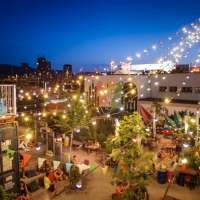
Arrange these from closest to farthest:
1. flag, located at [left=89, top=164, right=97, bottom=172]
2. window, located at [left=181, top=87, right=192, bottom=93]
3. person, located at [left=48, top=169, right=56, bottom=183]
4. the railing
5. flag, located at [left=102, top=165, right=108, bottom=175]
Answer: the railing < person, located at [left=48, top=169, right=56, bottom=183] < flag, located at [left=102, top=165, right=108, bottom=175] < flag, located at [left=89, top=164, right=97, bottom=172] < window, located at [left=181, top=87, right=192, bottom=93]

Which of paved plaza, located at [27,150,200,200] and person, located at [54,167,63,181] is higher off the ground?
person, located at [54,167,63,181]

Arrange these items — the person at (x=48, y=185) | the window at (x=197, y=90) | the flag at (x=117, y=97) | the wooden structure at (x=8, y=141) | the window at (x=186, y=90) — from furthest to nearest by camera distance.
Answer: the flag at (x=117, y=97) < the window at (x=186, y=90) < the window at (x=197, y=90) < the person at (x=48, y=185) < the wooden structure at (x=8, y=141)

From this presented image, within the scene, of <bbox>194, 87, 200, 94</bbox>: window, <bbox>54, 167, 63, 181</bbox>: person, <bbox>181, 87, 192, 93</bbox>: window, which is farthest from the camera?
<bbox>181, 87, 192, 93</bbox>: window

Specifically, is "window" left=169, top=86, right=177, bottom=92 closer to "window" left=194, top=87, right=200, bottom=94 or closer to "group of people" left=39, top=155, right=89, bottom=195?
"window" left=194, top=87, right=200, bottom=94

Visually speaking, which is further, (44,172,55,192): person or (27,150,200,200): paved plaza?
(44,172,55,192): person

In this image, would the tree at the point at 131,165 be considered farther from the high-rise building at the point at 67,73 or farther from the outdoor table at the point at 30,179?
the high-rise building at the point at 67,73

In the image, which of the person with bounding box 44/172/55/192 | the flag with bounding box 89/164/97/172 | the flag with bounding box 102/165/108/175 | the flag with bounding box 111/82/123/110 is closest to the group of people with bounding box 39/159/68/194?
the person with bounding box 44/172/55/192

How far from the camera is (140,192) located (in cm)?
947

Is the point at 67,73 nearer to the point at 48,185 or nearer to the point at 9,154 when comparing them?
the point at 48,185

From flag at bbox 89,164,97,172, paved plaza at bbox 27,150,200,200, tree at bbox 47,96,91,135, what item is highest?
tree at bbox 47,96,91,135

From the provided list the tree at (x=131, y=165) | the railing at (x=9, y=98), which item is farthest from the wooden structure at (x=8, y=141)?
the tree at (x=131, y=165)

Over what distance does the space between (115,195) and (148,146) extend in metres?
8.26

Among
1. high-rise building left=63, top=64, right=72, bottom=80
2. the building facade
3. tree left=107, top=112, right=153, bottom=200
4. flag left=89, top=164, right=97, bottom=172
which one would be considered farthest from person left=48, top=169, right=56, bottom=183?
high-rise building left=63, top=64, right=72, bottom=80

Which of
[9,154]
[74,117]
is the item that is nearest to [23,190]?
[9,154]
